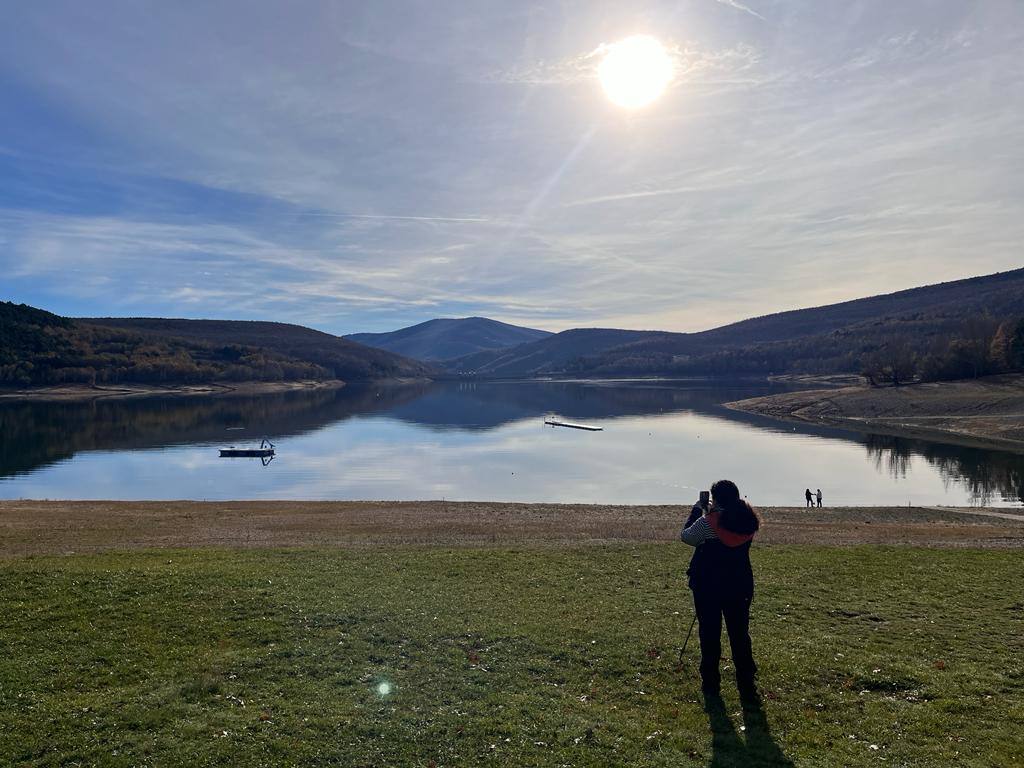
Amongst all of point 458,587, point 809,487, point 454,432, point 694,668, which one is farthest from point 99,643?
point 454,432

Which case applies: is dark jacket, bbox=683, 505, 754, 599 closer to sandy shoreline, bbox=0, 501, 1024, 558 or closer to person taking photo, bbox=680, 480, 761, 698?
person taking photo, bbox=680, 480, 761, 698

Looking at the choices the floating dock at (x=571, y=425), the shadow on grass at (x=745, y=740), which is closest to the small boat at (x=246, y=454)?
the floating dock at (x=571, y=425)

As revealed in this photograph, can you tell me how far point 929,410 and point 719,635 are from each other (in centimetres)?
10954

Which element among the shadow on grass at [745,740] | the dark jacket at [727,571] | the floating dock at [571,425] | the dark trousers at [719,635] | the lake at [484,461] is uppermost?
the dark jacket at [727,571]

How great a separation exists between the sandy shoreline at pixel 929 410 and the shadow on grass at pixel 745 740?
79.3m

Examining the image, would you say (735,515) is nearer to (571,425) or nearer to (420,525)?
(420,525)

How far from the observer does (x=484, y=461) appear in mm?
70125

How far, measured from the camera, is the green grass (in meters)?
7.85

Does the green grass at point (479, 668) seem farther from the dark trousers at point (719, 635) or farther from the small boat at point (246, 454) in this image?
the small boat at point (246, 454)

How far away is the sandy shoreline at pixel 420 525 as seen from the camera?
23.9m

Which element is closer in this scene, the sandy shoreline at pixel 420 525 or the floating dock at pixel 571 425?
the sandy shoreline at pixel 420 525

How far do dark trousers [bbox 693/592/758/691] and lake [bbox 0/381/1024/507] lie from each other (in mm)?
37537

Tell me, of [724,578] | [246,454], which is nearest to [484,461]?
A: [246,454]

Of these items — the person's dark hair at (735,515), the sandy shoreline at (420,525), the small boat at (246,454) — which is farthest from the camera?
the small boat at (246,454)
